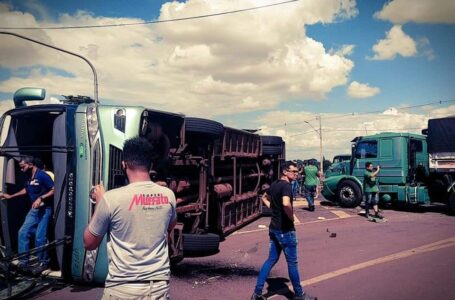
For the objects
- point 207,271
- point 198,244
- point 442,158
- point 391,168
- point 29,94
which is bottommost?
point 207,271

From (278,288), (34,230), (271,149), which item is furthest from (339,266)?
(271,149)

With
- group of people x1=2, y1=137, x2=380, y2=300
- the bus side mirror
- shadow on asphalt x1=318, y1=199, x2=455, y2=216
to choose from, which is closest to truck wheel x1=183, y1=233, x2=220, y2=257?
the bus side mirror

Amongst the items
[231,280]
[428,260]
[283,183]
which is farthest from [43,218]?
[428,260]

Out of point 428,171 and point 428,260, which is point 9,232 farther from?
point 428,171

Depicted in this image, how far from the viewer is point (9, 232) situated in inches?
233

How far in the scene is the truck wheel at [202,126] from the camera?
6.80 meters

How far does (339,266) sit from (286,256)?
220 cm

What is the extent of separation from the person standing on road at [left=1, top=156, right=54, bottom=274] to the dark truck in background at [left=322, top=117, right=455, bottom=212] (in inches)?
438

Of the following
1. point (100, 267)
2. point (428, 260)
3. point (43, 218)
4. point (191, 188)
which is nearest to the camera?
point (100, 267)

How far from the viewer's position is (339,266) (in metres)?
6.31

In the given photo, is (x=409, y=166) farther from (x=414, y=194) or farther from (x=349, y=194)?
(x=349, y=194)

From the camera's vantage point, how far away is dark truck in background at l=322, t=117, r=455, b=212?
12.4 meters

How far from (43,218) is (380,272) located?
551 centimetres

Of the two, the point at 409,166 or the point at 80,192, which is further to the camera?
the point at 409,166
